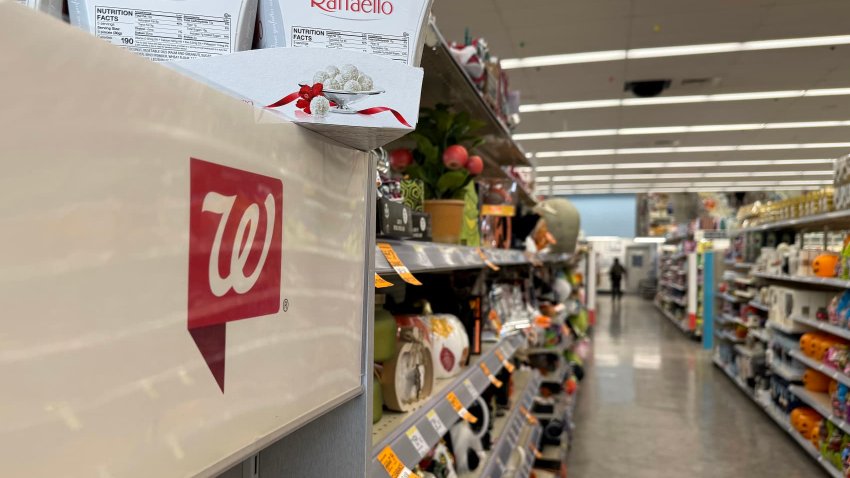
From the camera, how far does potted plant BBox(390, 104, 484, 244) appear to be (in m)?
1.97

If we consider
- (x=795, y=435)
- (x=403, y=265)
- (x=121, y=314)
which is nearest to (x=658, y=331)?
(x=795, y=435)

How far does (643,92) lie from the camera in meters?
8.64

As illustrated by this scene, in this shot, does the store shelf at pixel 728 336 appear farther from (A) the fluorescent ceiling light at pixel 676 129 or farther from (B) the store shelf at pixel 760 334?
(A) the fluorescent ceiling light at pixel 676 129

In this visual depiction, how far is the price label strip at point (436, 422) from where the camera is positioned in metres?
1.45

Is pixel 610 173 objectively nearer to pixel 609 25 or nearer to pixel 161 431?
pixel 609 25

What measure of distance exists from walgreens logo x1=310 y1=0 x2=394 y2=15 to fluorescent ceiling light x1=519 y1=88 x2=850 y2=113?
9.09m

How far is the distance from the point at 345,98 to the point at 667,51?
746 cm

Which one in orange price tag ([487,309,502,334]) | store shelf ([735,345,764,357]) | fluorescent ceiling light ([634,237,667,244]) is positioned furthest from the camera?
fluorescent ceiling light ([634,237,667,244])

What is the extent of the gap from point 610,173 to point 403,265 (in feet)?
53.5

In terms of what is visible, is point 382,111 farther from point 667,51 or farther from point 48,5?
point 667,51

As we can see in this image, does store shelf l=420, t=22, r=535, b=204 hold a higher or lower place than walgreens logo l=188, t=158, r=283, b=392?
higher

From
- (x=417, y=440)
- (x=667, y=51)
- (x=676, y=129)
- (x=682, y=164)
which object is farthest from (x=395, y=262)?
(x=682, y=164)

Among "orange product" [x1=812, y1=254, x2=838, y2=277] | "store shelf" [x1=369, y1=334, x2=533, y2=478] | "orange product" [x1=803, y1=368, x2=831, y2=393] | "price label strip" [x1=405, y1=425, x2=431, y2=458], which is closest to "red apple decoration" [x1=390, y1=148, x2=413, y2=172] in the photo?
"store shelf" [x1=369, y1=334, x2=533, y2=478]

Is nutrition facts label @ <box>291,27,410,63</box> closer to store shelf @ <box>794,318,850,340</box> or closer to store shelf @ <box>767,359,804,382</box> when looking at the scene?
store shelf @ <box>794,318,850,340</box>
